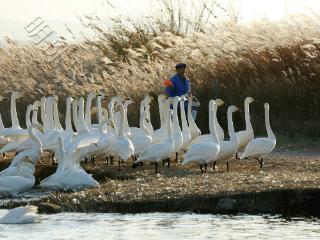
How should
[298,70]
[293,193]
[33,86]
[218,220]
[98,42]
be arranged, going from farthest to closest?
1. [98,42]
2. [33,86]
3. [298,70]
4. [293,193]
5. [218,220]

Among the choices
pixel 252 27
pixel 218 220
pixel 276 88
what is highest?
pixel 252 27

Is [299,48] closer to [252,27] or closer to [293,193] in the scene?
[252,27]

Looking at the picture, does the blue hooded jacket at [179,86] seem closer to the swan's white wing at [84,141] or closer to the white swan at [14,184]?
the swan's white wing at [84,141]

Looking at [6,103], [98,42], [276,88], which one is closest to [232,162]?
[276,88]

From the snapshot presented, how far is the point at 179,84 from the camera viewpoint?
21.3 meters

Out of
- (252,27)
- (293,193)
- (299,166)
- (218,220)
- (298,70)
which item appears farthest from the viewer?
(252,27)

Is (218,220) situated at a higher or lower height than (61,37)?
lower

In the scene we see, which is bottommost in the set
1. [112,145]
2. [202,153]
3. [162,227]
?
[162,227]

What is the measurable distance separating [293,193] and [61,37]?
15801 mm

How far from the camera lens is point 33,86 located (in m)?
27.9

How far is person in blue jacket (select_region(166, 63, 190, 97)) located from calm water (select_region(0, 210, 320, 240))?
8.20m

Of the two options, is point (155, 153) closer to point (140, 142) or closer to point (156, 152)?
point (156, 152)

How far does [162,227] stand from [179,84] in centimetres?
899

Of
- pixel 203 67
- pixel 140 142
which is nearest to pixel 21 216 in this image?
pixel 140 142
